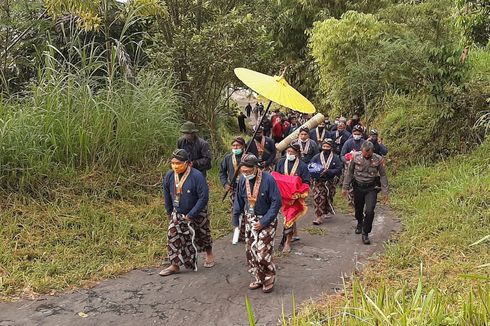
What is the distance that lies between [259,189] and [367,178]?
2404mm

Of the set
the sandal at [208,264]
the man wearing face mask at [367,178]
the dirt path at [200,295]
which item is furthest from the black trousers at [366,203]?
the sandal at [208,264]

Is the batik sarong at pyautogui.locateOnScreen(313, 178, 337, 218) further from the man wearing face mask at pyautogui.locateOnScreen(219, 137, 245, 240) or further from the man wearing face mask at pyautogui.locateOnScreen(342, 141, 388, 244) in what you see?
the man wearing face mask at pyautogui.locateOnScreen(219, 137, 245, 240)

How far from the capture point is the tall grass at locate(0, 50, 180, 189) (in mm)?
7555

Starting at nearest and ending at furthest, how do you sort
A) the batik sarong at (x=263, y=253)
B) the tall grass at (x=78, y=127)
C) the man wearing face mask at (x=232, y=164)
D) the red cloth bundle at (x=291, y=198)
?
the batik sarong at (x=263, y=253) → the red cloth bundle at (x=291, y=198) → the tall grass at (x=78, y=127) → the man wearing face mask at (x=232, y=164)

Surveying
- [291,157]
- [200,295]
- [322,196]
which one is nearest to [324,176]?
[322,196]

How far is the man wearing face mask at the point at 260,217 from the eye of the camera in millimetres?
5848

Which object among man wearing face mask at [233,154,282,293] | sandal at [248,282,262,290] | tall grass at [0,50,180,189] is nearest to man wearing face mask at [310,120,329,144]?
tall grass at [0,50,180,189]

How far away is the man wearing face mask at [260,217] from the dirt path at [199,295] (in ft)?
0.73

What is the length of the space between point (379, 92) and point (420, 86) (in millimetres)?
3446

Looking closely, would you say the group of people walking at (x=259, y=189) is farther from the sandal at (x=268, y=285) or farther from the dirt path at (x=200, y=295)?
the dirt path at (x=200, y=295)

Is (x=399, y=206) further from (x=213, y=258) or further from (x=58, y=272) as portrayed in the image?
(x=58, y=272)

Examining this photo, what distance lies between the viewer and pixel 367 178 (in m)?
7.67

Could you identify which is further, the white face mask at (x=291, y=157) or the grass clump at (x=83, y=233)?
the white face mask at (x=291, y=157)

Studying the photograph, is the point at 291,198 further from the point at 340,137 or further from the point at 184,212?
the point at 340,137
